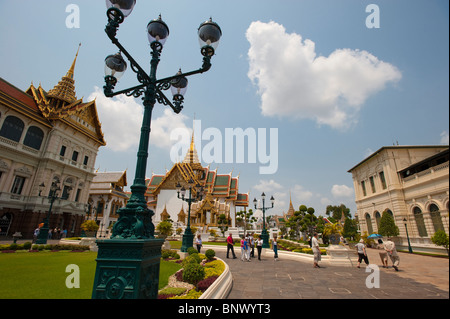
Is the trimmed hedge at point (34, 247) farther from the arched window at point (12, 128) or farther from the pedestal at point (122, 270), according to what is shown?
the pedestal at point (122, 270)

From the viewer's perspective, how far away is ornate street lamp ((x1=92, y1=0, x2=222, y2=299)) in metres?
2.81

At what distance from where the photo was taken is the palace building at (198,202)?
121ft

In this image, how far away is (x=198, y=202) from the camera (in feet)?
124

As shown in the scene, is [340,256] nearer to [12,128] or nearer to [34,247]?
[34,247]

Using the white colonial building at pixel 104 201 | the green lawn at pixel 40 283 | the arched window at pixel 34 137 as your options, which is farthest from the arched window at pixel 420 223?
the white colonial building at pixel 104 201

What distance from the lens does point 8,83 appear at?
23.7 metres

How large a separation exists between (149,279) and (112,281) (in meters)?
0.49

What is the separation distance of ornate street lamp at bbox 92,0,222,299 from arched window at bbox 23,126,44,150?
86.5ft

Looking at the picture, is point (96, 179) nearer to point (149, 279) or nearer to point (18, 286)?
point (18, 286)

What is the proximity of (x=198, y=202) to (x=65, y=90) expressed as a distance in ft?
85.0

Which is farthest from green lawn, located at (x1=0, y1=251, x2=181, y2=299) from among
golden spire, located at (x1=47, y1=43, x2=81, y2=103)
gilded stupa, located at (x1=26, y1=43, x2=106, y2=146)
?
golden spire, located at (x1=47, y1=43, x2=81, y2=103)

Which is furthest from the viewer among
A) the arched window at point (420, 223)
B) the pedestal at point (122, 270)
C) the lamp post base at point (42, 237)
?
the lamp post base at point (42, 237)

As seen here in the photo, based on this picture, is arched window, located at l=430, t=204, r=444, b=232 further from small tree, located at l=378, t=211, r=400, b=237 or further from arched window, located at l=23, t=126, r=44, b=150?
arched window, located at l=23, t=126, r=44, b=150
